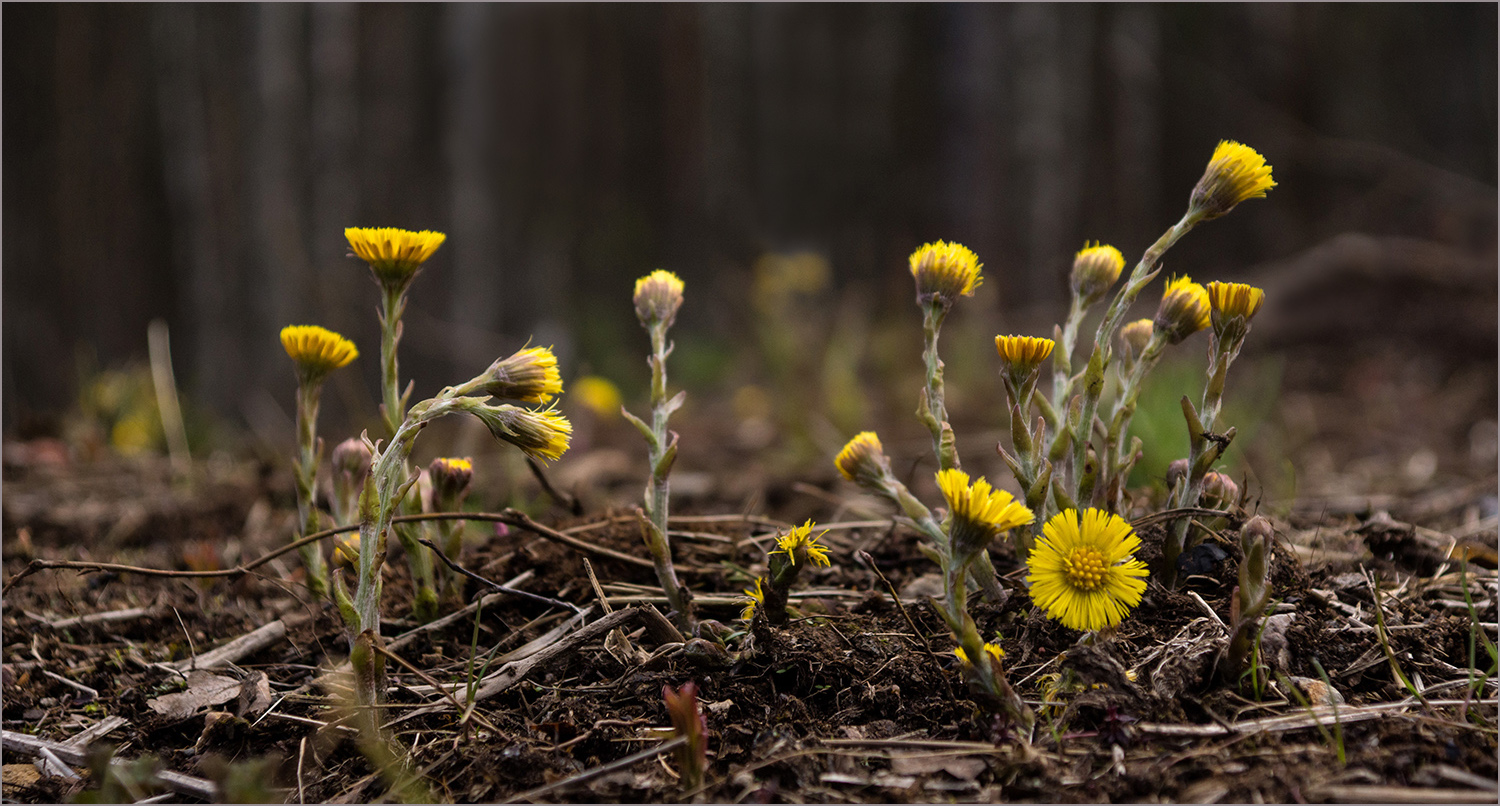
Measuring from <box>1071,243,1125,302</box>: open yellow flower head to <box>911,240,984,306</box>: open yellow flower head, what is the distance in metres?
0.19

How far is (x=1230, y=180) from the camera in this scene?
3.75ft

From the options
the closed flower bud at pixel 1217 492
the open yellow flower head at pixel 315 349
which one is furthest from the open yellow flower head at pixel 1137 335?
the open yellow flower head at pixel 315 349

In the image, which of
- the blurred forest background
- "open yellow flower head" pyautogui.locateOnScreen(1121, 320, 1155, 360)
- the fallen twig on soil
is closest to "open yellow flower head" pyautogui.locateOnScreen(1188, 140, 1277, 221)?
"open yellow flower head" pyautogui.locateOnScreen(1121, 320, 1155, 360)

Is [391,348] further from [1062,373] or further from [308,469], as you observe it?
[1062,373]

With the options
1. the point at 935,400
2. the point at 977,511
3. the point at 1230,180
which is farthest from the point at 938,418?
the point at 1230,180

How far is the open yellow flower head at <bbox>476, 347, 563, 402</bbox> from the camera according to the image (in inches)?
43.1

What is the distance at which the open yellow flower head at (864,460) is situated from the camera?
115 cm

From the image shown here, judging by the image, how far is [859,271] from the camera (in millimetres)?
7711

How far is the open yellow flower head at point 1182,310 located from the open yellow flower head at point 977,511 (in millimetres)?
433

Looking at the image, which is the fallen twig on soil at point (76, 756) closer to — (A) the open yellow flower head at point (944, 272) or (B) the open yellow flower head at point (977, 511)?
(B) the open yellow flower head at point (977, 511)

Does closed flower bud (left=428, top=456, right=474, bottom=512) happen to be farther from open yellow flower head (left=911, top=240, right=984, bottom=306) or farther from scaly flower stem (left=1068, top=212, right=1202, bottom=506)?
scaly flower stem (left=1068, top=212, right=1202, bottom=506)

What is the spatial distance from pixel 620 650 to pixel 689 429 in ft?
9.64

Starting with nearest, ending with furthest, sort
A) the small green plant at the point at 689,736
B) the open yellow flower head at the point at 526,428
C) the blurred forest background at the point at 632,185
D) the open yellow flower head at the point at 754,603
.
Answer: the small green plant at the point at 689,736, the open yellow flower head at the point at 526,428, the open yellow flower head at the point at 754,603, the blurred forest background at the point at 632,185

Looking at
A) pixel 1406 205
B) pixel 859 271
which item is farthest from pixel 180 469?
pixel 1406 205
